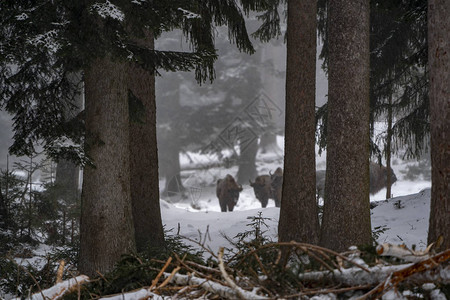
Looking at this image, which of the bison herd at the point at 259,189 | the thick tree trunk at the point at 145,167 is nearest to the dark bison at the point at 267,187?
the bison herd at the point at 259,189

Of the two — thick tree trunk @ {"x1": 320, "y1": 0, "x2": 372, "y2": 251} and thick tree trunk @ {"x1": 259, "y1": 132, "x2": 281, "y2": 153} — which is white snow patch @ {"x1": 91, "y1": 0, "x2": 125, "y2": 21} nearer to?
thick tree trunk @ {"x1": 320, "y1": 0, "x2": 372, "y2": 251}

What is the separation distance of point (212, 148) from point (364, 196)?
26.6m

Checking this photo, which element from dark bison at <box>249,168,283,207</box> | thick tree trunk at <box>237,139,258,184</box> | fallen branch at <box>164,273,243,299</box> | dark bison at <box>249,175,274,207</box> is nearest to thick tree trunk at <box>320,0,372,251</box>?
fallen branch at <box>164,273,243,299</box>

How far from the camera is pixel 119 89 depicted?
239 inches

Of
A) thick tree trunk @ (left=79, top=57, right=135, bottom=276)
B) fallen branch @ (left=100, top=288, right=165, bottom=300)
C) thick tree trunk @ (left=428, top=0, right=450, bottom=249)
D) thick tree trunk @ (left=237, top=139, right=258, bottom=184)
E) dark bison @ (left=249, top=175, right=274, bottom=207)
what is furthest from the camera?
thick tree trunk @ (left=237, top=139, right=258, bottom=184)

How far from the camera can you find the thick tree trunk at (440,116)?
522cm

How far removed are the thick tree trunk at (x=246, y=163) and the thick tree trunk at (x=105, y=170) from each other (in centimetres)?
2773

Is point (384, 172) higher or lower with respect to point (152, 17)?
lower

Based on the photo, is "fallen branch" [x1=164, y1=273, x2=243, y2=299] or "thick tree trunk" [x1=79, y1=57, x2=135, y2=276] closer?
"fallen branch" [x1=164, y1=273, x2=243, y2=299]

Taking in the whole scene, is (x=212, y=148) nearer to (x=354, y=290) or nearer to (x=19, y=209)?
(x=19, y=209)

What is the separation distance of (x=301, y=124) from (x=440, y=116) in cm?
283

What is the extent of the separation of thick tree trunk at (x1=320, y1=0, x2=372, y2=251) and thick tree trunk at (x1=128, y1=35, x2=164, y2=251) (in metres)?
3.27

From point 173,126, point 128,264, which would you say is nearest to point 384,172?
point 173,126

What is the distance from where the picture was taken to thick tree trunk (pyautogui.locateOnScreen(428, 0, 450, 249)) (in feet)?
17.1
